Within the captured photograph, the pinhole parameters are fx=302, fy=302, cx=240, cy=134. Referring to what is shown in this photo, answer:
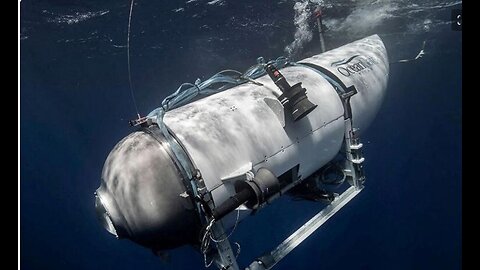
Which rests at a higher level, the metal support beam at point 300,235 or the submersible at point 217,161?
the submersible at point 217,161

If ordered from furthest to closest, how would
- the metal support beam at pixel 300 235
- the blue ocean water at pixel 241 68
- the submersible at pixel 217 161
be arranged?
the blue ocean water at pixel 241 68, the metal support beam at pixel 300 235, the submersible at pixel 217 161

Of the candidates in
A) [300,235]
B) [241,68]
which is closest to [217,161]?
[300,235]

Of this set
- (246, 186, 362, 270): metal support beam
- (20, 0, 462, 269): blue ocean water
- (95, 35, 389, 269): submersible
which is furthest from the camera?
(20, 0, 462, 269): blue ocean water

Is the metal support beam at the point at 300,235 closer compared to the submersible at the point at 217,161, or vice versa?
the submersible at the point at 217,161

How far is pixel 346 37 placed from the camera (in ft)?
43.5

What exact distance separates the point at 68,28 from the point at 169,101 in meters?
13.8

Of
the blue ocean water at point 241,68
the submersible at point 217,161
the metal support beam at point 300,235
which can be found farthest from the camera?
the blue ocean water at point 241,68

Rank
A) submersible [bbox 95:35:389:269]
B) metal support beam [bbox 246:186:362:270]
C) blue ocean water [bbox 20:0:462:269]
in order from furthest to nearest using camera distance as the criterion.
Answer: blue ocean water [bbox 20:0:462:269], metal support beam [bbox 246:186:362:270], submersible [bbox 95:35:389:269]

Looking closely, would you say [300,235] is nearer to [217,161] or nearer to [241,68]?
[217,161]

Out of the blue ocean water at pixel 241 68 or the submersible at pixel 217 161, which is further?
the blue ocean water at pixel 241 68

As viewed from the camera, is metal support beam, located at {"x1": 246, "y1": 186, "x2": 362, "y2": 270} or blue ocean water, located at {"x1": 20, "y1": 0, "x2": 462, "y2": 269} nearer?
metal support beam, located at {"x1": 246, "y1": 186, "x2": 362, "y2": 270}

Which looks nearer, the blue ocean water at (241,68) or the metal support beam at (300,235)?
the metal support beam at (300,235)
